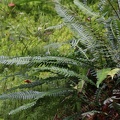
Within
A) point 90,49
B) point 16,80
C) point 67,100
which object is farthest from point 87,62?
point 16,80

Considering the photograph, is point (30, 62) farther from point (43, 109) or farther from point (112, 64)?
point (112, 64)

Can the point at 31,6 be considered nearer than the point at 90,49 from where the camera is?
No

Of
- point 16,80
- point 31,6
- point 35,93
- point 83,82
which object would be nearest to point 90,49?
point 83,82

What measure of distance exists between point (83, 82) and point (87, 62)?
0.26 m

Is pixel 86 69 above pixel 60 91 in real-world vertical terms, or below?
above

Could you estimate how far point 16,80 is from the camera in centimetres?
307

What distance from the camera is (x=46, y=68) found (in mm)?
2377

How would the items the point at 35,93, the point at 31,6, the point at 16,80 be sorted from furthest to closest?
the point at 31,6, the point at 16,80, the point at 35,93

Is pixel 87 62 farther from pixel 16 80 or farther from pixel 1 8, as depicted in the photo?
pixel 1 8

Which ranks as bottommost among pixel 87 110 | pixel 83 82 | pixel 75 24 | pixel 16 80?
pixel 16 80

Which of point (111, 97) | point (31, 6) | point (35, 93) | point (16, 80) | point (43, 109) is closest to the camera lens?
point (111, 97)

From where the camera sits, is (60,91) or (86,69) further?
(86,69)

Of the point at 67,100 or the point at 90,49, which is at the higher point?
the point at 90,49

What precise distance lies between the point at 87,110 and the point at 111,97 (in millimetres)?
204
